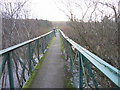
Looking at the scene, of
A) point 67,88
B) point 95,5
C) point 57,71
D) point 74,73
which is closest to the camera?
point 67,88

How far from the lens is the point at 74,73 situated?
365 centimetres

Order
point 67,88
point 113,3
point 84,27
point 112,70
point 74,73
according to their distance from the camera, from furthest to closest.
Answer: point 84,27
point 113,3
point 74,73
point 67,88
point 112,70

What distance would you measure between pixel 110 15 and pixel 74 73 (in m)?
2.22

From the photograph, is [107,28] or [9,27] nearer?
[107,28]

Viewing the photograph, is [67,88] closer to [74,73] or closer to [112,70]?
[74,73]

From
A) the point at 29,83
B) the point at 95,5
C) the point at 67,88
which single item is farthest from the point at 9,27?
the point at 67,88

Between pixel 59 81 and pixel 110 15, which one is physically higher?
pixel 110 15

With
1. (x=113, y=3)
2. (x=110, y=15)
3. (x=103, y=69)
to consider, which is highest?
(x=113, y=3)

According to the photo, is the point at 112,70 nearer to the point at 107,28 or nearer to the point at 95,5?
the point at 107,28

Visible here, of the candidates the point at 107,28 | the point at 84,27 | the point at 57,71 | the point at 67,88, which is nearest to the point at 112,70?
the point at 67,88

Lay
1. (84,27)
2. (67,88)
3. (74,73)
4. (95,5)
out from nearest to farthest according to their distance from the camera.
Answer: (67,88) < (74,73) < (95,5) < (84,27)

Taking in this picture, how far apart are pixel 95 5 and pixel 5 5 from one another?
466 centimetres

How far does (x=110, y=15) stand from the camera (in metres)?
4.73

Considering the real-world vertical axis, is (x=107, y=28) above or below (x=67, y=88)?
above
